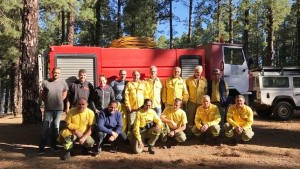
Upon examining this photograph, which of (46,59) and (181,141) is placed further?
(46,59)

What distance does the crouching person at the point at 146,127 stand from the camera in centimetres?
814

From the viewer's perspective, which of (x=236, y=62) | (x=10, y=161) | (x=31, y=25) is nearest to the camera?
(x=10, y=161)

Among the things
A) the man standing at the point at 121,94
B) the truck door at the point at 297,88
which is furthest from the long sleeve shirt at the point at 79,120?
the truck door at the point at 297,88

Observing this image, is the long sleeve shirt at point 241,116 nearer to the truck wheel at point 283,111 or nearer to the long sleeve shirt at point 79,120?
the long sleeve shirt at point 79,120

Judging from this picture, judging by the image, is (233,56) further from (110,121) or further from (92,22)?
(92,22)

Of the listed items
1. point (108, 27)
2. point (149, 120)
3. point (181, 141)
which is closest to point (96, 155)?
point (149, 120)

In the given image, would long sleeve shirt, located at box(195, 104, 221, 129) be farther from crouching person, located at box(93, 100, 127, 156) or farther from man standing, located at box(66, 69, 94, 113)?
man standing, located at box(66, 69, 94, 113)

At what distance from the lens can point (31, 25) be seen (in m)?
10.9

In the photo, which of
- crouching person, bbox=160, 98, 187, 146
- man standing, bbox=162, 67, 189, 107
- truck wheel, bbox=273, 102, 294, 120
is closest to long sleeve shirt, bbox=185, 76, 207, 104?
man standing, bbox=162, 67, 189, 107

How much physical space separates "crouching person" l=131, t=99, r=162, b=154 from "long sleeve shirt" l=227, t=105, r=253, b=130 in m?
1.92

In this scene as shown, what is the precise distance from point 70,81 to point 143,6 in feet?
68.9

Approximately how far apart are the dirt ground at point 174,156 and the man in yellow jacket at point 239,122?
31 centimetres

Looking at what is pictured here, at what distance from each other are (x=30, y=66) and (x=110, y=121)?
4.03 metres

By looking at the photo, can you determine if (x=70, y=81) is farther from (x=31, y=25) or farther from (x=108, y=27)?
(x=108, y=27)
